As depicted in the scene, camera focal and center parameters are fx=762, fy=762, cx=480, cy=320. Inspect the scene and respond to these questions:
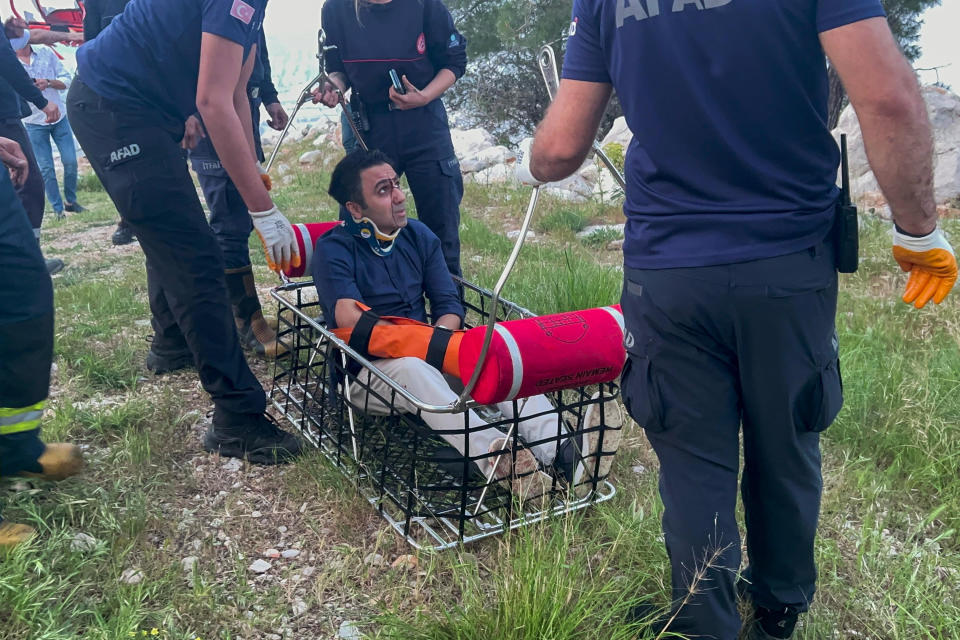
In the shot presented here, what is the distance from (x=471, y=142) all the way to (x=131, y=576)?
10.6 meters

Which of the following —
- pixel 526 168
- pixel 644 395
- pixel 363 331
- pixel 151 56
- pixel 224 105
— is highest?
pixel 151 56

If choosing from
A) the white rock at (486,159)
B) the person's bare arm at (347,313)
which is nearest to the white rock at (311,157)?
the white rock at (486,159)

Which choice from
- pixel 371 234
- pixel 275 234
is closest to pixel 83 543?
pixel 275 234

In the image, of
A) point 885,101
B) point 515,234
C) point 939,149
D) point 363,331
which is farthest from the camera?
point 939,149

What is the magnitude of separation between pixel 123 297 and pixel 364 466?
3.05 meters

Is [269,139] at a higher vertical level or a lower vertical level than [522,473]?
higher

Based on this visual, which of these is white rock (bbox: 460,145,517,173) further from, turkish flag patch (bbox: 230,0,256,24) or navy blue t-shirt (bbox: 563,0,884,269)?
navy blue t-shirt (bbox: 563,0,884,269)

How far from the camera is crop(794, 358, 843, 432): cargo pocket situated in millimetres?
1684

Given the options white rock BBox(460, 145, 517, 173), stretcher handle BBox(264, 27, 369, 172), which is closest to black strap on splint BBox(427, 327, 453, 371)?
stretcher handle BBox(264, 27, 369, 172)

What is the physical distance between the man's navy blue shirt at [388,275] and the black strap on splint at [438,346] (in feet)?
1.95

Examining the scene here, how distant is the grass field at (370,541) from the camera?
2070 millimetres

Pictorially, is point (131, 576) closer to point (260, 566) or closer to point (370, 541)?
point (260, 566)

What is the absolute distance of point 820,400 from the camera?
168 centimetres

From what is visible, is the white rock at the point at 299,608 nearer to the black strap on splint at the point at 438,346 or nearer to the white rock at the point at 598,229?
the black strap on splint at the point at 438,346
